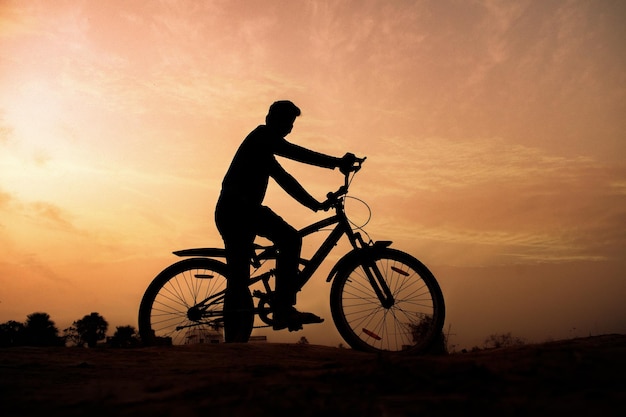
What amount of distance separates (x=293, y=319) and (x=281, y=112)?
2529 mm

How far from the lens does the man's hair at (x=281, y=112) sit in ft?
19.3

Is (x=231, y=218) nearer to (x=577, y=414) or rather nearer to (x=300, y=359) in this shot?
(x=300, y=359)

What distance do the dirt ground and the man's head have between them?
9.68 feet

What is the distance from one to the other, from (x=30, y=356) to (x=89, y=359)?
61cm

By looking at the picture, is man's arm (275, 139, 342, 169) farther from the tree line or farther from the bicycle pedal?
the tree line

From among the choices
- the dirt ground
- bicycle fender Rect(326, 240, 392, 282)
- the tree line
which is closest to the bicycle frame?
bicycle fender Rect(326, 240, 392, 282)

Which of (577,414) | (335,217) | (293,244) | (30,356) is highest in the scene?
(335,217)

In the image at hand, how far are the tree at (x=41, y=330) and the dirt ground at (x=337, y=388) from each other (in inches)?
1766

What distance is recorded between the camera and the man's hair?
5.88 m

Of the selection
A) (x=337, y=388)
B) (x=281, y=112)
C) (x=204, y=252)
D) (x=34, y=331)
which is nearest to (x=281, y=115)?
(x=281, y=112)

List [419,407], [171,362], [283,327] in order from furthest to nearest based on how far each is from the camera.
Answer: [283,327] < [171,362] < [419,407]

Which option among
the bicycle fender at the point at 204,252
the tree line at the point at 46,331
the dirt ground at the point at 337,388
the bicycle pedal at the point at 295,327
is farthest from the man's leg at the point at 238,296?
the tree line at the point at 46,331

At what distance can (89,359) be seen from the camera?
475 cm

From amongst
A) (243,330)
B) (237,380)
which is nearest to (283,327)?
(243,330)
